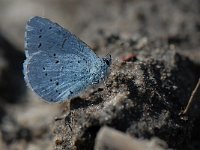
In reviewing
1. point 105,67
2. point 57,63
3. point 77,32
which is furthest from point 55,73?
point 77,32

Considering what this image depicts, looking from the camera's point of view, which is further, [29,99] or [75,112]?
[29,99]

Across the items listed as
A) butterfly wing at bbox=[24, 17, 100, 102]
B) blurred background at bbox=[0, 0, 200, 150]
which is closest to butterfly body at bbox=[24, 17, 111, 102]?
butterfly wing at bbox=[24, 17, 100, 102]

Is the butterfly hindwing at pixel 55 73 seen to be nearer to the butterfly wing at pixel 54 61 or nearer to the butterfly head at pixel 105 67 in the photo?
the butterfly wing at pixel 54 61

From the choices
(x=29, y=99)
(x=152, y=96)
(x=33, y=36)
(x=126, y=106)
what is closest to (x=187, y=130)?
(x=152, y=96)

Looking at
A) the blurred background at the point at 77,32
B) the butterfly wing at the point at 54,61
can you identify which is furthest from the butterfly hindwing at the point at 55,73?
the blurred background at the point at 77,32

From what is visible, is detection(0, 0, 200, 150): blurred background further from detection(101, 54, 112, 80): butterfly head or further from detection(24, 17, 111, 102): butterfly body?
detection(101, 54, 112, 80): butterfly head

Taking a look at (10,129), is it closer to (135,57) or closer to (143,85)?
(135,57)

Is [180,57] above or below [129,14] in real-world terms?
below

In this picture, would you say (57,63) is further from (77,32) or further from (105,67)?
(77,32)
